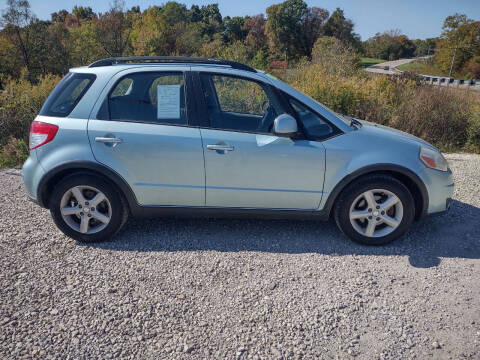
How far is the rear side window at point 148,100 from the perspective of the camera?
3666 millimetres

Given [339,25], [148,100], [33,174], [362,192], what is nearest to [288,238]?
[362,192]

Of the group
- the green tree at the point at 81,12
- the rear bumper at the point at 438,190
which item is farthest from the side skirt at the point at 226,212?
the green tree at the point at 81,12

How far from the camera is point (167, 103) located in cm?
367

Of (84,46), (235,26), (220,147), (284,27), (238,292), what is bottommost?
(238,292)

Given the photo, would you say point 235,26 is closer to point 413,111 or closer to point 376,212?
point 413,111

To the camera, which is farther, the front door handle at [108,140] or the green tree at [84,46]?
the green tree at [84,46]

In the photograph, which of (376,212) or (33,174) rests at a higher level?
(33,174)

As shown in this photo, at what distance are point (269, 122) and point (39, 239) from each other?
276 cm

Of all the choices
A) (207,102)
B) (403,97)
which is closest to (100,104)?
(207,102)

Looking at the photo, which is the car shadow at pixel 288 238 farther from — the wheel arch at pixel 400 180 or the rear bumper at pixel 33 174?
the rear bumper at pixel 33 174

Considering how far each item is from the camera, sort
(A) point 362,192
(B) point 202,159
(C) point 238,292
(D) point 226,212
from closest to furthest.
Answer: (C) point 238,292 → (B) point 202,159 → (A) point 362,192 → (D) point 226,212

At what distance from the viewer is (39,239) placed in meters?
3.98

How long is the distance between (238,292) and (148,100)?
2.07 meters

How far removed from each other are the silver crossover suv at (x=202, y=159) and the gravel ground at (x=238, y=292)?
1.20ft
